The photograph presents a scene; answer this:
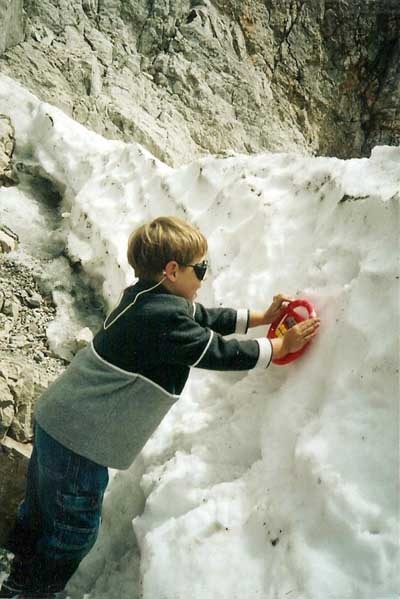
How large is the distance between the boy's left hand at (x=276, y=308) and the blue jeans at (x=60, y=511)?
86 cm

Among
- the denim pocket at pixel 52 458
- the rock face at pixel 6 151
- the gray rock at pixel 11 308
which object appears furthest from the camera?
the rock face at pixel 6 151

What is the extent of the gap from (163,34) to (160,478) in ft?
29.9

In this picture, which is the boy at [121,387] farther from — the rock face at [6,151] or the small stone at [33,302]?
the rock face at [6,151]

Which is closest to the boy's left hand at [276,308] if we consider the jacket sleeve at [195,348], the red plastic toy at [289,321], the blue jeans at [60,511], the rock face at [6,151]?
the red plastic toy at [289,321]

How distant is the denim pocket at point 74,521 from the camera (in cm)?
193

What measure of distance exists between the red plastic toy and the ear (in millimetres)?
460

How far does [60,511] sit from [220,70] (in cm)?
985

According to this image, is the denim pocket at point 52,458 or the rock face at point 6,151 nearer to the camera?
the denim pocket at point 52,458

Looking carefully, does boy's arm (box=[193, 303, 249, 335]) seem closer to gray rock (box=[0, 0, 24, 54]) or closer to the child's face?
the child's face

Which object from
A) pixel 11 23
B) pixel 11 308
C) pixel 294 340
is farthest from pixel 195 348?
pixel 11 23

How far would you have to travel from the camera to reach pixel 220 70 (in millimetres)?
10266

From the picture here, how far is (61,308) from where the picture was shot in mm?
3383

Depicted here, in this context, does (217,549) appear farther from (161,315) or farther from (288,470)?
(161,315)

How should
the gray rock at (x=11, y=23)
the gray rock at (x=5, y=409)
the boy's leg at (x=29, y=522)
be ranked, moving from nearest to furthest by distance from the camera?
the boy's leg at (x=29, y=522)
the gray rock at (x=5, y=409)
the gray rock at (x=11, y=23)
